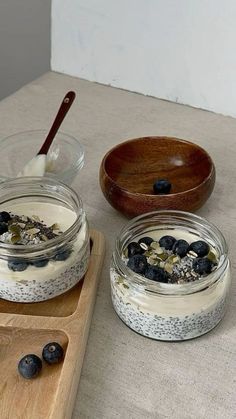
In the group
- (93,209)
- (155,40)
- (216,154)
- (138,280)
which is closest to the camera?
(138,280)

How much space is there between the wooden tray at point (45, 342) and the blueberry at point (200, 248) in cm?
12

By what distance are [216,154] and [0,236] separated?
0.42 meters

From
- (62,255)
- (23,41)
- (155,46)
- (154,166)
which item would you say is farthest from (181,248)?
(23,41)

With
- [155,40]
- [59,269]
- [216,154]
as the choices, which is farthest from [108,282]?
[155,40]

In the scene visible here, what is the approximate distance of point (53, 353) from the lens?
2.17ft

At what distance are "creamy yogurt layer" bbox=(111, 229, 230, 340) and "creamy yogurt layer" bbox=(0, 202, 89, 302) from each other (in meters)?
0.05

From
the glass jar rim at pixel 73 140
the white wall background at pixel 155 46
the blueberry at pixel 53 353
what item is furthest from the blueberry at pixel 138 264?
the white wall background at pixel 155 46

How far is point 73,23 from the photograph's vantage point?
1.20m

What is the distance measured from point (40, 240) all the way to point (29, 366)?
0.46ft

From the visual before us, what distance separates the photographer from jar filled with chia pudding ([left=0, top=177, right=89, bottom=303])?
2.30 ft

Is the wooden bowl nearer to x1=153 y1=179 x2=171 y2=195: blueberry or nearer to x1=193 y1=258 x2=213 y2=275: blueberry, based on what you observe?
x1=153 y1=179 x2=171 y2=195: blueberry

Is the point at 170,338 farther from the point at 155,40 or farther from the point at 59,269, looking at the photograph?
the point at 155,40

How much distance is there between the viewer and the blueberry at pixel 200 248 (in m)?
0.72

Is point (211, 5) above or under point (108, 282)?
above
